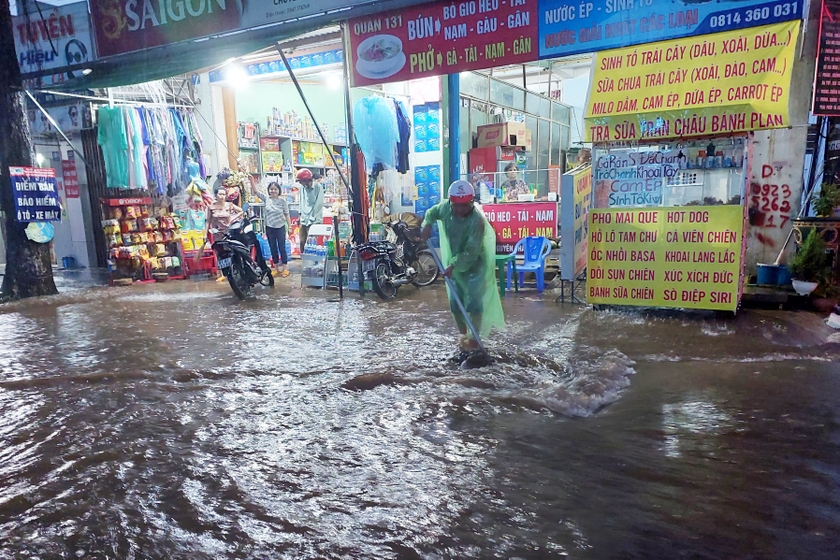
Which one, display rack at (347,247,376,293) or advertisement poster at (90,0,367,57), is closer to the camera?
advertisement poster at (90,0,367,57)

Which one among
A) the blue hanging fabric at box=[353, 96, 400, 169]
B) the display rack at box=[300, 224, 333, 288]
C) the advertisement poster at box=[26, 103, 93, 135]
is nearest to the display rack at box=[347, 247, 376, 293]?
the display rack at box=[300, 224, 333, 288]

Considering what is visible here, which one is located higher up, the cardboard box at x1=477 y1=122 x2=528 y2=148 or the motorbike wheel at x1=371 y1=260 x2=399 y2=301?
the cardboard box at x1=477 y1=122 x2=528 y2=148

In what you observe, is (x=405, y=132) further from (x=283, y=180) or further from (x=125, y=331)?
(x=125, y=331)

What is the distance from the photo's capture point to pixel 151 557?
105 inches

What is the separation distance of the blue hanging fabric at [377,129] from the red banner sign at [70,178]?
264 inches

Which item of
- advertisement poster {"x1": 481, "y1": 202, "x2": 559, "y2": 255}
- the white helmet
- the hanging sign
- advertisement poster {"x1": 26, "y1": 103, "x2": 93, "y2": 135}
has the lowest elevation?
advertisement poster {"x1": 481, "y1": 202, "x2": 559, "y2": 255}

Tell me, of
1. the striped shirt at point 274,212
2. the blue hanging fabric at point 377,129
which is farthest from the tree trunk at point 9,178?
the blue hanging fabric at point 377,129

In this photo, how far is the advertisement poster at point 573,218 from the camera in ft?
24.7

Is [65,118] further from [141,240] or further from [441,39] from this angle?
[441,39]

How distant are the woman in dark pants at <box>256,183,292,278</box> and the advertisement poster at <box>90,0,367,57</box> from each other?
316cm

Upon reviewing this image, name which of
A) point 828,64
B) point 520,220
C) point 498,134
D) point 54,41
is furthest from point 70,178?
point 828,64

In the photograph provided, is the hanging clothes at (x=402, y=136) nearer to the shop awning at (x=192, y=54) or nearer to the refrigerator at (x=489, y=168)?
the refrigerator at (x=489, y=168)

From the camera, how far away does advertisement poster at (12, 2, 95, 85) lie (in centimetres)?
897

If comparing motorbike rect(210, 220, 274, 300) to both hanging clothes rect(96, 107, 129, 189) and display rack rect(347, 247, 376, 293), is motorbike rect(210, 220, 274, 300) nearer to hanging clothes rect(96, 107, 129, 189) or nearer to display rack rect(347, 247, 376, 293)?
display rack rect(347, 247, 376, 293)
